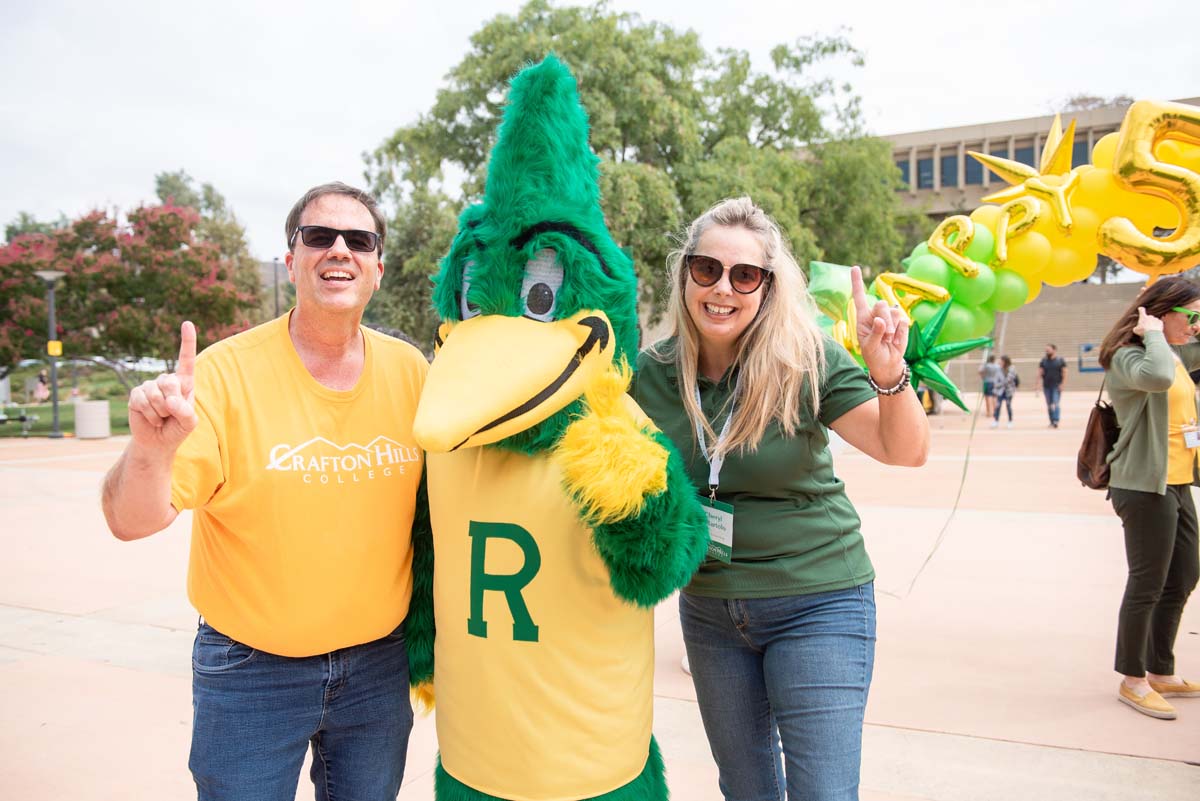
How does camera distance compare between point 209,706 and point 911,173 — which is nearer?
point 209,706

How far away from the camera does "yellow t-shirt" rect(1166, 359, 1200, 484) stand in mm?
3523

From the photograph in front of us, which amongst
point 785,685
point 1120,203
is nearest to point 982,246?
point 1120,203

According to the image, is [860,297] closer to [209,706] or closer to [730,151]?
[209,706]

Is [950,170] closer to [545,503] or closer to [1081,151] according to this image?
[1081,151]

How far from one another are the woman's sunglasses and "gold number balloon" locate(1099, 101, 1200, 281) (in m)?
0.21

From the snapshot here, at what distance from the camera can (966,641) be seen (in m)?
4.28

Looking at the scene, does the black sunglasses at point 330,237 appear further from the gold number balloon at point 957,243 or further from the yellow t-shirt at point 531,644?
the gold number balloon at point 957,243

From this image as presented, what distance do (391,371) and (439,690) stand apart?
0.74 meters

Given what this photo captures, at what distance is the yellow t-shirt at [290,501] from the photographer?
1.74 meters

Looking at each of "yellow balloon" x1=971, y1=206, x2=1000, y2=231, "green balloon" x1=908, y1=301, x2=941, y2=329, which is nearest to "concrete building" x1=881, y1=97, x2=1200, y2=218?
"yellow balloon" x1=971, y1=206, x2=1000, y2=231

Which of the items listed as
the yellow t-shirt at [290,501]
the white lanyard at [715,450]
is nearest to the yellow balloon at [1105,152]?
the white lanyard at [715,450]

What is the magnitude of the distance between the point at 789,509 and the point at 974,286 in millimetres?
2689

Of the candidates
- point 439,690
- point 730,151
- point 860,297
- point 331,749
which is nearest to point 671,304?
point 860,297

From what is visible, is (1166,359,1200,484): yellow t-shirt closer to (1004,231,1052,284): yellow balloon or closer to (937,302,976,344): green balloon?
(1004,231,1052,284): yellow balloon
